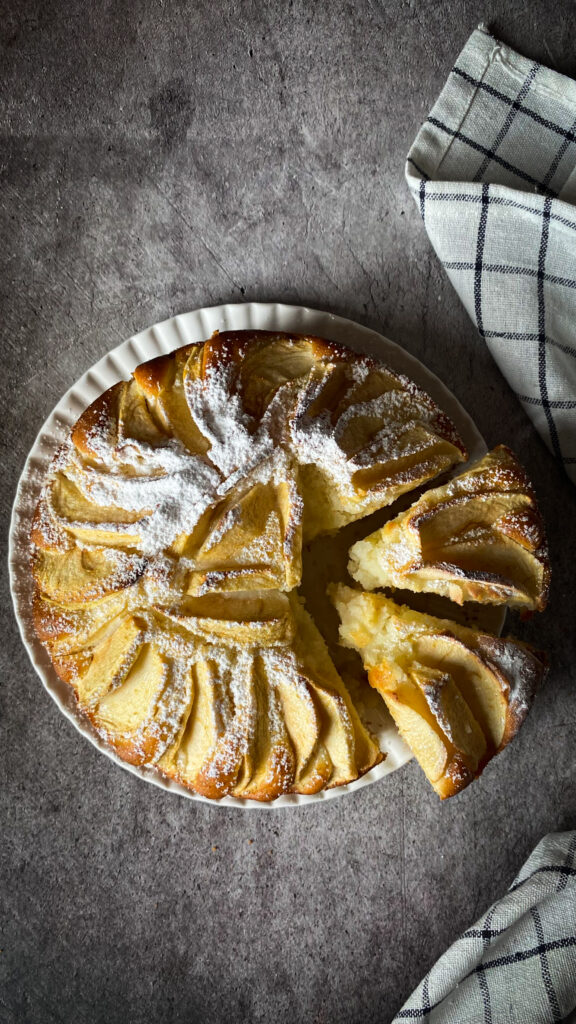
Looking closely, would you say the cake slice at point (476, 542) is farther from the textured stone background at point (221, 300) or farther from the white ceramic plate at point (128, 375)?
the textured stone background at point (221, 300)

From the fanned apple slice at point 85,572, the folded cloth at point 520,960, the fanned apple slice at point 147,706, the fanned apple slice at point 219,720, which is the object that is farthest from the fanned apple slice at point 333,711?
the folded cloth at point 520,960

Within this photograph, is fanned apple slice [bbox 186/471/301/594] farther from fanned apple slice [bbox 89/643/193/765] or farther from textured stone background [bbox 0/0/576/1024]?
textured stone background [bbox 0/0/576/1024]

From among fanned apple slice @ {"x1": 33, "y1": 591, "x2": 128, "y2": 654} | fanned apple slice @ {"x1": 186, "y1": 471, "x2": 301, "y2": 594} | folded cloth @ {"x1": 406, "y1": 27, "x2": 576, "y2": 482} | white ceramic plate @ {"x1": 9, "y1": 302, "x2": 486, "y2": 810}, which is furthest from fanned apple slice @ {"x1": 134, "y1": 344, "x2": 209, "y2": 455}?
folded cloth @ {"x1": 406, "y1": 27, "x2": 576, "y2": 482}

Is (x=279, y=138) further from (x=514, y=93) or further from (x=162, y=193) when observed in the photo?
(x=514, y=93)

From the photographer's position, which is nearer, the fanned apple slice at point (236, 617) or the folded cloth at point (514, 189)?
the fanned apple slice at point (236, 617)

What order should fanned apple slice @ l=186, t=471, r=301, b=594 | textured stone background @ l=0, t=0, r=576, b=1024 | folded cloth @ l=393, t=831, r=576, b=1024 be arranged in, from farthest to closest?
textured stone background @ l=0, t=0, r=576, b=1024
folded cloth @ l=393, t=831, r=576, b=1024
fanned apple slice @ l=186, t=471, r=301, b=594

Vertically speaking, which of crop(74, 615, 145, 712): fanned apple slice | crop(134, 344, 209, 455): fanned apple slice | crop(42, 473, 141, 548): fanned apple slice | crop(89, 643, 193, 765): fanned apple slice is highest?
crop(134, 344, 209, 455): fanned apple slice

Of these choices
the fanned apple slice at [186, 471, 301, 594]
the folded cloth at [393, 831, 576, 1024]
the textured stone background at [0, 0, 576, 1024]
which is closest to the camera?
the fanned apple slice at [186, 471, 301, 594]
